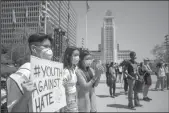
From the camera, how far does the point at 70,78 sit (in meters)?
2.02

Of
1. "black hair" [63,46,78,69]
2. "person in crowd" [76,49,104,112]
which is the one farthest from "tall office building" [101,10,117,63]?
"black hair" [63,46,78,69]

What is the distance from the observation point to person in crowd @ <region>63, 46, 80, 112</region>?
1.97 meters

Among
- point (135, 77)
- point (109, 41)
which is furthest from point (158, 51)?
point (109, 41)

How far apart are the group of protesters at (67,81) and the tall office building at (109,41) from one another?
131 metres

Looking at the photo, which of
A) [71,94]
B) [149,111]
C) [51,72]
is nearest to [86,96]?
[71,94]

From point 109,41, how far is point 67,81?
142 meters

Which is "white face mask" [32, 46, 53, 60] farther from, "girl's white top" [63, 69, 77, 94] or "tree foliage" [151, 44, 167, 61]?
"tree foliage" [151, 44, 167, 61]

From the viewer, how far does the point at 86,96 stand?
2.25 meters

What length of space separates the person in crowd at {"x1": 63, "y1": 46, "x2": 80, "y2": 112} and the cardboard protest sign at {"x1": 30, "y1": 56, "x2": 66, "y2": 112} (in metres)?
0.32

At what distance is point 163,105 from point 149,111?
1.11 meters

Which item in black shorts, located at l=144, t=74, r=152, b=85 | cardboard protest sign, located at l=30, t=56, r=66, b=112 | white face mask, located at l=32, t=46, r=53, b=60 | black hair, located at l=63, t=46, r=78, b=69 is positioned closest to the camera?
cardboard protest sign, located at l=30, t=56, r=66, b=112

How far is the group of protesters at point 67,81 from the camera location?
1.10m

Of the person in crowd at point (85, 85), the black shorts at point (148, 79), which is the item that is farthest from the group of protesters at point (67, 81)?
the black shorts at point (148, 79)

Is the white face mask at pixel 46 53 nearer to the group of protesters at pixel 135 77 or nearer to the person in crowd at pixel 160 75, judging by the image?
the group of protesters at pixel 135 77
